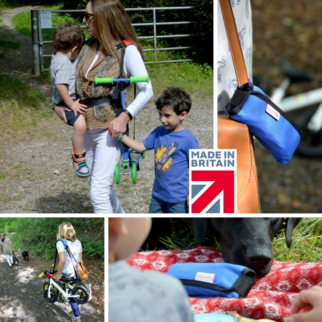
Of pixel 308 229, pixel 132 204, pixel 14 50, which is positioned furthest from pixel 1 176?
pixel 14 50

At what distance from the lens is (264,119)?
162cm

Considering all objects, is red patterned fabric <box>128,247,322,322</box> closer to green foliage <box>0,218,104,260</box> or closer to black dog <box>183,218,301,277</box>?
black dog <box>183,218,301,277</box>

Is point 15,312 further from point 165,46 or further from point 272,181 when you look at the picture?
point 165,46

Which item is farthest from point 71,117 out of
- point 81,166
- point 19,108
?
point 19,108

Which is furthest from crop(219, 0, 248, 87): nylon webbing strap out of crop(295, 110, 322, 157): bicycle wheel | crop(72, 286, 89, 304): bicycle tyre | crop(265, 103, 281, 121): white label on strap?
crop(295, 110, 322, 157): bicycle wheel

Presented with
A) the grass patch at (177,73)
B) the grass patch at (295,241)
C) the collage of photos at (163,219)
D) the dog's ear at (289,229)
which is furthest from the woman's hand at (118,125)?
the grass patch at (177,73)

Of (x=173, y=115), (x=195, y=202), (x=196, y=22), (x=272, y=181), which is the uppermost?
(x=196, y=22)

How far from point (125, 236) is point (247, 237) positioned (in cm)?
74

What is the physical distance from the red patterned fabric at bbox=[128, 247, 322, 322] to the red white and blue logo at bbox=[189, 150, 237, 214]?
1.15 feet

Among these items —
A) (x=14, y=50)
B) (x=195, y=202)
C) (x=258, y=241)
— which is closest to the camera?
(x=195, y=202)

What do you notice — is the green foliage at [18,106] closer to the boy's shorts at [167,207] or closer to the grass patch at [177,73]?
the grass patch at [177,73]

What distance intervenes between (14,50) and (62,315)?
8223 mm

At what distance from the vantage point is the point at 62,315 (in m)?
1.81

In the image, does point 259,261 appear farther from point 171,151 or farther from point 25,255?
point 25,255
